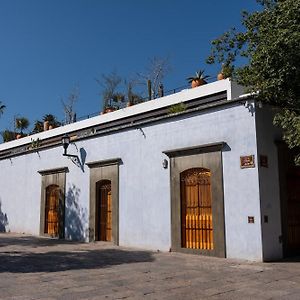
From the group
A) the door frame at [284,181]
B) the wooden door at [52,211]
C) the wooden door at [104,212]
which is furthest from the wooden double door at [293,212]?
the wooden door at [52,211]

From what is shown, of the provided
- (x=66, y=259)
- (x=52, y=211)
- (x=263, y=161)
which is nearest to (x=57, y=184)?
(x=52, y=211)

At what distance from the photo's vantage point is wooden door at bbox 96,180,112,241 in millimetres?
14930

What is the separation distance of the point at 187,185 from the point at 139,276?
4194 millimetres

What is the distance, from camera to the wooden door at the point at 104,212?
14930 mm

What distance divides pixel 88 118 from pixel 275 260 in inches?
788

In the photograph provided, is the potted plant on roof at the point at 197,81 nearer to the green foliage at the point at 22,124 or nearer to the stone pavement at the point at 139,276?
the stone pavement at the point at 139,276

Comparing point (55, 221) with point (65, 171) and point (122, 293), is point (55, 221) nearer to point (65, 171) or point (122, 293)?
point (65, 171)

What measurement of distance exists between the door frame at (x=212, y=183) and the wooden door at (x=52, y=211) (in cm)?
685

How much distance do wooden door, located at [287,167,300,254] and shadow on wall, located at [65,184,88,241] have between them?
752cm

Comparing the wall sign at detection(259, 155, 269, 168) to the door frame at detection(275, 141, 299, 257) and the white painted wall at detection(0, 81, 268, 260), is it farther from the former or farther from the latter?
the door frame at detection(275, 141, 299, 257)

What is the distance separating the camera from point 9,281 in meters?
7.98

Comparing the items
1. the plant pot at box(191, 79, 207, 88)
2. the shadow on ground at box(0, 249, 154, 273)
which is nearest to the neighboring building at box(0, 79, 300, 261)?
the shadow on ground at box(0, 249, 154, 273)

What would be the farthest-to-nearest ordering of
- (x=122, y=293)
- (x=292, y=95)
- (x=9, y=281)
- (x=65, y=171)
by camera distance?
(x=65, y=171) < (x=292, y=95) < (x=9, y=281) < (x=122, y=293)

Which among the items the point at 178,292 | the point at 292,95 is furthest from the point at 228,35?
the point at 178,292
